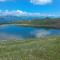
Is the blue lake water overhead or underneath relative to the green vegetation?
underneath

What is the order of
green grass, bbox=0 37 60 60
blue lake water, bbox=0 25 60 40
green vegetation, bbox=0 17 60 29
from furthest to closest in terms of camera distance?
green vegetation, bbox=0 17 60 29
blue lake water, bbox=0 25 60 40
green grass, bbox=0 37 60 60

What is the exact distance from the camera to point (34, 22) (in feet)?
169

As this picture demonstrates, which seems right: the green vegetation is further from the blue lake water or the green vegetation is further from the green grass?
the green grass

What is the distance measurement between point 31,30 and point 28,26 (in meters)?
2.98

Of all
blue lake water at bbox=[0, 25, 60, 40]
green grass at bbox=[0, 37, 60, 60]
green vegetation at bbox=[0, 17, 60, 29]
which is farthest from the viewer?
green vegetation at bbox=[0, 17, 60, 29]

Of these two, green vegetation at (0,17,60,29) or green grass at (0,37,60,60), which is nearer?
green grass at (0,37,60,60)

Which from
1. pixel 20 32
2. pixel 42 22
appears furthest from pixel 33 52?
pixel 42 22

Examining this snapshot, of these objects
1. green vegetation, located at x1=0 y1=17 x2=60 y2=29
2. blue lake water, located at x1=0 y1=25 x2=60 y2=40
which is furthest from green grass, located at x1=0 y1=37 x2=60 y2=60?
green vegetation, located at x1=0 y1=17 x2=60 y2=29

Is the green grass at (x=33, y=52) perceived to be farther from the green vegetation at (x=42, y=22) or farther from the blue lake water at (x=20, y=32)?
the green vegetation at (x=42, y=22)

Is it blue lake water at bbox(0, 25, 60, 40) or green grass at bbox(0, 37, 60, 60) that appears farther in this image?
blue lake water at bbox(0, 25, 60, 40)

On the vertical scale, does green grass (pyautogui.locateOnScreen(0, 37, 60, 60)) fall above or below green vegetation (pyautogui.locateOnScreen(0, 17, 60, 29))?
below

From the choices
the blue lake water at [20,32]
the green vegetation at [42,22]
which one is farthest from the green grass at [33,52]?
the green vegetation at [42,22]

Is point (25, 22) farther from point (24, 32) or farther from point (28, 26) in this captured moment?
point (24, 32)

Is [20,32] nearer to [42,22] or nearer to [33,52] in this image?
[42,22]
